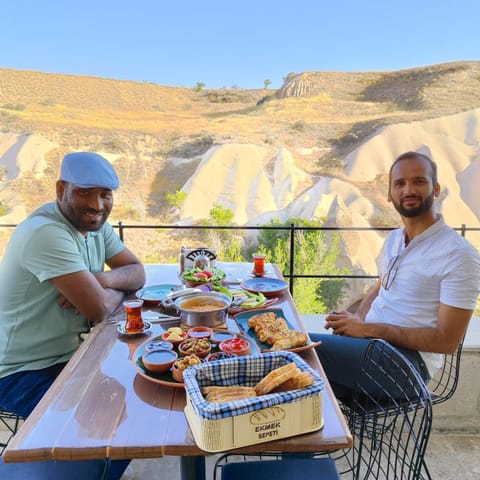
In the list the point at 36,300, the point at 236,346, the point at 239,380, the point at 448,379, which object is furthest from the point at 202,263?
the point at 448,379

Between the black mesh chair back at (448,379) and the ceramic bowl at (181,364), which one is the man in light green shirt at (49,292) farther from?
the black mesh chair back at (448,379)

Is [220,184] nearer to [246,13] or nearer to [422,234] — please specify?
[246,13]

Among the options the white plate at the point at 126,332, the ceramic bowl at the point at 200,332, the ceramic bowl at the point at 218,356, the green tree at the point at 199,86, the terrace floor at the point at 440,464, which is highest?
the green tree at the point at 199,86

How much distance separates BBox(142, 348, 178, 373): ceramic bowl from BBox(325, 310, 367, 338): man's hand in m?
0.86

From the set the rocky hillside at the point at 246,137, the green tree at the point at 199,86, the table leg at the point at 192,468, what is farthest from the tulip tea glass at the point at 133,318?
the green tree at the point at 199,86

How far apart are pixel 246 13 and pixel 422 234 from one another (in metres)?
9.57

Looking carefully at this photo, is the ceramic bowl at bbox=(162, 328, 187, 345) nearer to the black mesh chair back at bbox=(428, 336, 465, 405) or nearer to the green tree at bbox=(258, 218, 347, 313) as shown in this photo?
the black mesh chair back at bbox=(428, 336, 465, 405)

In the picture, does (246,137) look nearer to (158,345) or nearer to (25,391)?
(25,391)

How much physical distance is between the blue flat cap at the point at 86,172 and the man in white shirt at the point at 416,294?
46.5 inches

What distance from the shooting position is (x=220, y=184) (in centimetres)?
1148

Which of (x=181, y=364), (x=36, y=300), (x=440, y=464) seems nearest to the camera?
(x=181, y=364)

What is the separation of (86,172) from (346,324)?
1307 millimetres

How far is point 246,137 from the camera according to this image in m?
11.7

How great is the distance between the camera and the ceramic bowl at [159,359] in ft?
3.61
